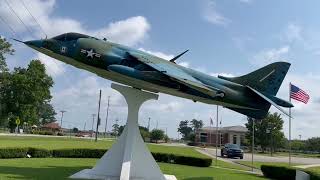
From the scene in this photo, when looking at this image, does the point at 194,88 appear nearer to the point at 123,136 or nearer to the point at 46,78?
the point at 123,136

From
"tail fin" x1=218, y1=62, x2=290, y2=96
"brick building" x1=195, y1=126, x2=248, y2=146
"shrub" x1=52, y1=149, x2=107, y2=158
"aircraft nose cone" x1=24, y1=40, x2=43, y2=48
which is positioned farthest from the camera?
"brick building" x1=195, y1=126, x2=248, y2=146

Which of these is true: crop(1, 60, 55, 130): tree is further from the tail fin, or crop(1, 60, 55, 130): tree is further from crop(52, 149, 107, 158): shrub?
the tail fin

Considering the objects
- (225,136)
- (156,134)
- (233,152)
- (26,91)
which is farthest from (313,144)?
(26,91)

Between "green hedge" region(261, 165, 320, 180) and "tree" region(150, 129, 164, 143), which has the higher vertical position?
"tree" region(150, 129, 164, 143)

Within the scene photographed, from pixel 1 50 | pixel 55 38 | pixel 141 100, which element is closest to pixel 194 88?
pixel 141 100

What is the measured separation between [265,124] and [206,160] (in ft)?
174

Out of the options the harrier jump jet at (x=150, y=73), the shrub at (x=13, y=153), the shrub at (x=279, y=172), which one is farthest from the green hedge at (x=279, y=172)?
the shrub at (x=13, y=153)

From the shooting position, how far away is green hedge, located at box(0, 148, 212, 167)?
3369 centimetres

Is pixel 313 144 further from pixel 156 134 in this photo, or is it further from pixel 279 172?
pixel 279 172

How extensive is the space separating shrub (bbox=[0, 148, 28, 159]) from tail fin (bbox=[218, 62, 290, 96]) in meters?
19.2

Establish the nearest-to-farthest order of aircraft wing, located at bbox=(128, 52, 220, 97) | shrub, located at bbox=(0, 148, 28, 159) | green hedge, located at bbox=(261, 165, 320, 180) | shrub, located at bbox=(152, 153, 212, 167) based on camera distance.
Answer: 1. aircraft wing, located at bbox=(128, 52, 220, 97)
2. green hedge, located at bbox=(261, 165, 320, 180)
3. shrub, located at bbox=(0, 148, 28, 159)
4. shrub, located at bbox=(152, 153, 212, 167)

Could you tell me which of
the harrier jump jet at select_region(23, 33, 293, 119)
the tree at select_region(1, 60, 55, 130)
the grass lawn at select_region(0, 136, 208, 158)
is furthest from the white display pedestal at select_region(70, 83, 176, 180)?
the tree at select_region(1, 60, 55, 130)

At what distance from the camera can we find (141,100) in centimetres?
2297

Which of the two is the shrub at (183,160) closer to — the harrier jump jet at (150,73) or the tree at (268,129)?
the harrier jump jet at (150,73)
